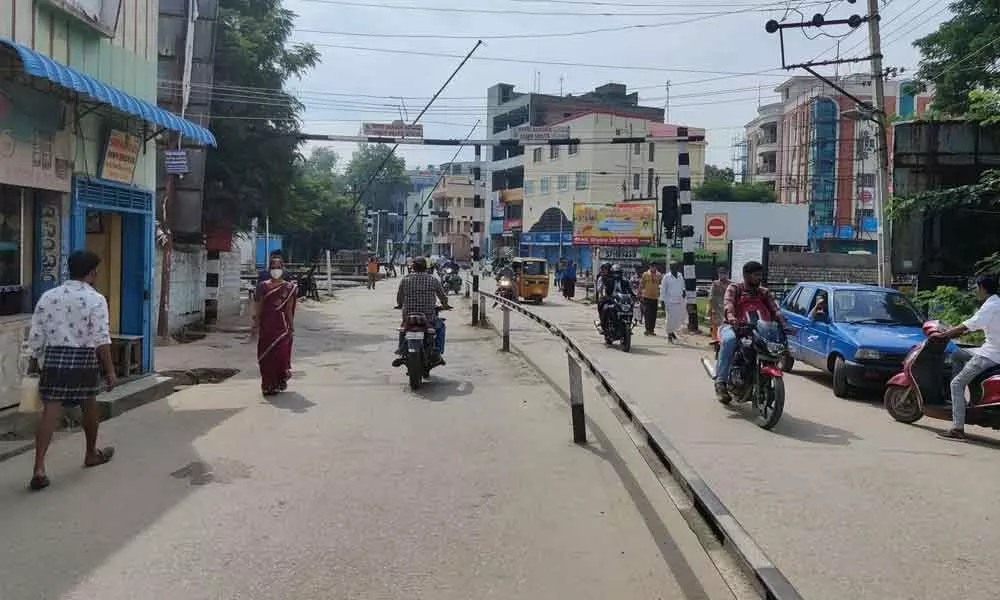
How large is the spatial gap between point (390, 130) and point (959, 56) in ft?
53.8

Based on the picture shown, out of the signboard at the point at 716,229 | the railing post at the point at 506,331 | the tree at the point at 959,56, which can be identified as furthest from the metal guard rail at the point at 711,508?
the signboard at the point at 716,229

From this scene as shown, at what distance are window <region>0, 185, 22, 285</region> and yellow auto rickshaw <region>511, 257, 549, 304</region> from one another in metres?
25.2

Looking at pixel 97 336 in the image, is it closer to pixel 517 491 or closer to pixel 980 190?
pixel 517 491

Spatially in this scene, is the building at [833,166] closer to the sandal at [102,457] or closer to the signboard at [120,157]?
the signboard at [120,157]

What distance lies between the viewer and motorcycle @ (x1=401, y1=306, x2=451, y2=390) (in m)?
10.9

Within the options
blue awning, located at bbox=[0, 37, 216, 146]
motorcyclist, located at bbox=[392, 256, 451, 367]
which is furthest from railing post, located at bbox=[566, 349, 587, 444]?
blue awning, located at bbox=[0, 37, 216, 146]

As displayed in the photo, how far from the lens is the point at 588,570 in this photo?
4.66 meters

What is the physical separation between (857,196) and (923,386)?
62744 mm

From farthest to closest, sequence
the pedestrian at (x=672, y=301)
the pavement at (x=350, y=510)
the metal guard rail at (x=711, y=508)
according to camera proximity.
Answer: the pedestrian at (x=672, y=301) → the pavement at (x=350, y=510) → the metal guard rail at (x=711, y=508)

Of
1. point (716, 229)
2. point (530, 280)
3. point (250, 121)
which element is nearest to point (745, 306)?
point (250, 121)

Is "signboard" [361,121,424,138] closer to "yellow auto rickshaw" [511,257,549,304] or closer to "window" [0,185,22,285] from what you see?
"yellow auto rickshaw" [511,257,549,304]

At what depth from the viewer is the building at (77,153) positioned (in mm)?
8195

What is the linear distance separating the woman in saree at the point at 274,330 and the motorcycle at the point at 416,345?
1451 millimetres

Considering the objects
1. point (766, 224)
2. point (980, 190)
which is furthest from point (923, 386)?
point (766, 224)
